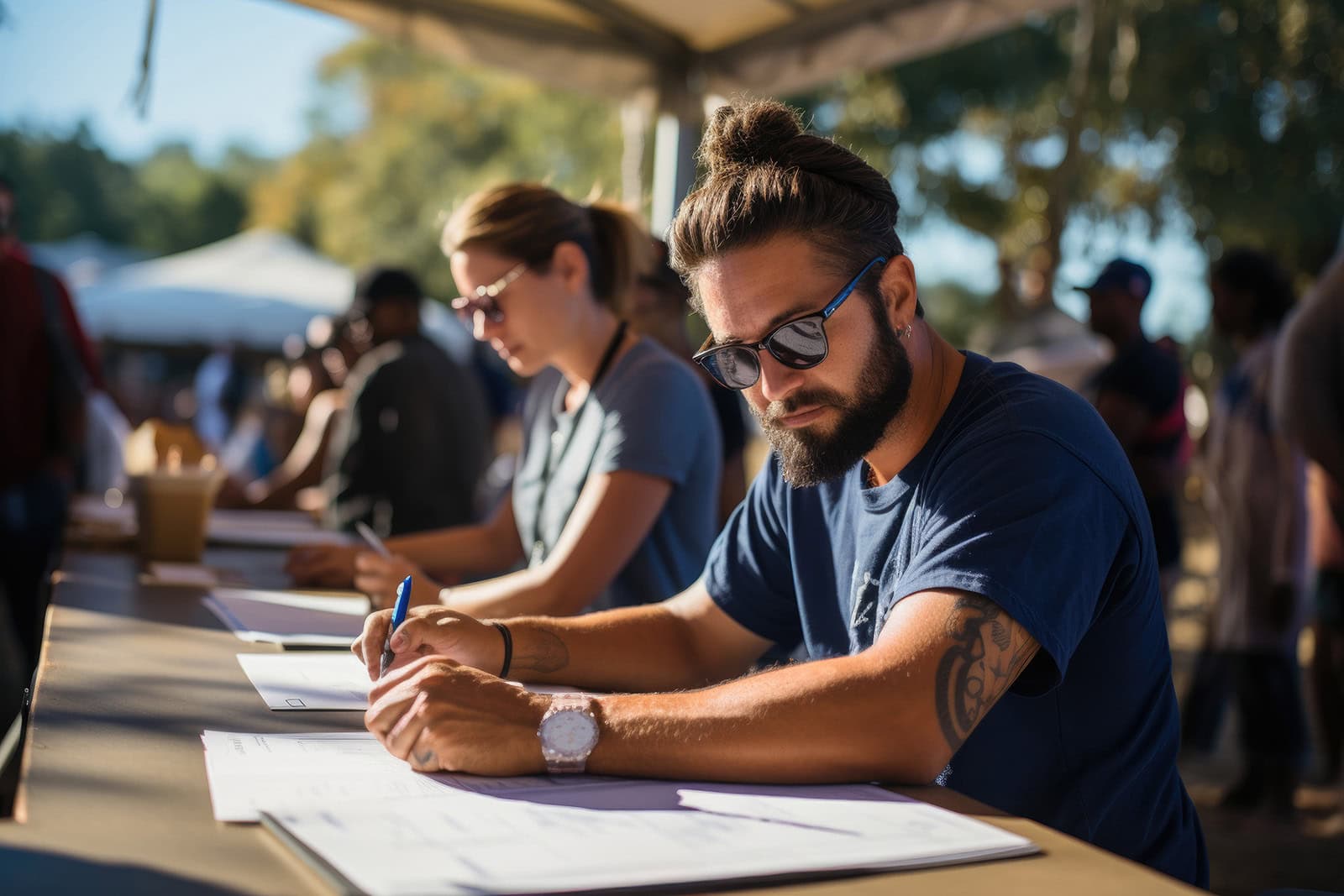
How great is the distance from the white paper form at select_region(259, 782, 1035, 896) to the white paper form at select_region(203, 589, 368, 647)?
96 centimetres

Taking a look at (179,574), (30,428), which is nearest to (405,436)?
(30,428)

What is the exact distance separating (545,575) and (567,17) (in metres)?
2.60

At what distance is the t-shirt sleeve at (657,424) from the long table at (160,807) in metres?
0.83

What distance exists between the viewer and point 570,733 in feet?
4.52

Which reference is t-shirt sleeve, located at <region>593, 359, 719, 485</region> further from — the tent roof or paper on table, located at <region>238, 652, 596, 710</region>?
the tent roof

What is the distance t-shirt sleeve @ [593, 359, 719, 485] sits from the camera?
8.32 feet

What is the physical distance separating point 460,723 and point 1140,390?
11.9ft

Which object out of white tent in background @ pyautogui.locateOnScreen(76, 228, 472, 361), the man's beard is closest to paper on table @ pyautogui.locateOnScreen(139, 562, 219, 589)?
the man's beard

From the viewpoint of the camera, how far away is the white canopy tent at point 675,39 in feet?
12.7

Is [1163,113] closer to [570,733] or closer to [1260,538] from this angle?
[1260,538]

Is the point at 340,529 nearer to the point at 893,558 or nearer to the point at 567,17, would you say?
the point at 567,17

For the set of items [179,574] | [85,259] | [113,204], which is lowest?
[179,574]

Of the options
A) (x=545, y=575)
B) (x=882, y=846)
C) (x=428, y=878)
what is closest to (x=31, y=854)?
(x=428, y=878)

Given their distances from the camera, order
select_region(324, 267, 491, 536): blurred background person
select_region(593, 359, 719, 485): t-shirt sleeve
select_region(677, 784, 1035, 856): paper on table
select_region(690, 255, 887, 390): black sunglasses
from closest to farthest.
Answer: select_region(677, 784, 1035, 856): paper on table, select_region(690, 255, 887, 390): black sunglasses, select_region(593, 359, 719, 485): t-shirt sleeve, select_region(324, 267, 491, 536): blurred background person
